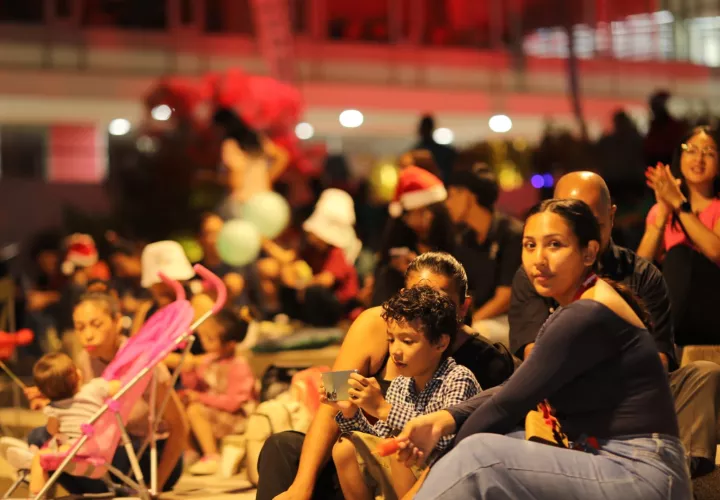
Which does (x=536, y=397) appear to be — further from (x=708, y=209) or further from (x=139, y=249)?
(x=139, y=249)

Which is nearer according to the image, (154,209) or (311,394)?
(311,394)

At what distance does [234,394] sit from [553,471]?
3417mm

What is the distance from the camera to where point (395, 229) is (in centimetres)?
612

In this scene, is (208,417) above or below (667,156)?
below

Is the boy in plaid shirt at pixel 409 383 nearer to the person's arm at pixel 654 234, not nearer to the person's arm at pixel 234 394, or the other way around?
the person's arm at pixel 654 234

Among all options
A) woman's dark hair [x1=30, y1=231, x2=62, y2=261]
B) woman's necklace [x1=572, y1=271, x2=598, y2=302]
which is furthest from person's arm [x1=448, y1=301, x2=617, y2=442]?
woman's dark hair [x1=30, y1=231, x2=62, y2=261]

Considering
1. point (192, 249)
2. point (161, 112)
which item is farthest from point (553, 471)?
point (161, 112)

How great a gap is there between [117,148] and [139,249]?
20.2ft

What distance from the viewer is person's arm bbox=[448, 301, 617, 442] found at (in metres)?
3.03

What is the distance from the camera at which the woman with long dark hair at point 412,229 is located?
579 centimetres

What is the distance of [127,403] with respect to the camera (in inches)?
187

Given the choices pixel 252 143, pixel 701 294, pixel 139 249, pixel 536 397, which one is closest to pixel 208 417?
pixel 701 294

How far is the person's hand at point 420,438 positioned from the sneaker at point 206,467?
9.61 feet

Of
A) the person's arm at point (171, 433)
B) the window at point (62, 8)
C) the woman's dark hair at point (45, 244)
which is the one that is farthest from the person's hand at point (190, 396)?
the window at point (62, 8)
